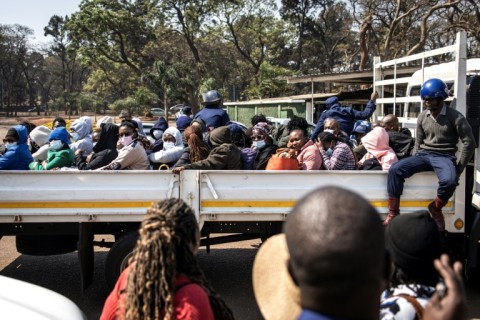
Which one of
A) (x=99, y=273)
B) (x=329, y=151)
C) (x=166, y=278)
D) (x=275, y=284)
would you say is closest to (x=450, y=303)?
(x=275, y=284)

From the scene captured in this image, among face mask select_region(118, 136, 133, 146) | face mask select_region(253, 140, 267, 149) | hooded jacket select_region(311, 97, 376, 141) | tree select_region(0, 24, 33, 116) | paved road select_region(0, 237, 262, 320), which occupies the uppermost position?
tree select_region(0, 24, 33, 116)

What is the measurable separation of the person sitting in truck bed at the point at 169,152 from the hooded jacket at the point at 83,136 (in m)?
1.62

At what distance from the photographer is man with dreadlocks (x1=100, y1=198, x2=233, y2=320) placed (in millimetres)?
1880

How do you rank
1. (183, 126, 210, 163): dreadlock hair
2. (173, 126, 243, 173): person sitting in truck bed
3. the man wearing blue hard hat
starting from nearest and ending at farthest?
the man wearing blue hard hat < (173, 126, 243, 173): person sitting in truck bed < (183, 126, 210, 163): dreadlock hair

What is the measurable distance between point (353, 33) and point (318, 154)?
38858 mm

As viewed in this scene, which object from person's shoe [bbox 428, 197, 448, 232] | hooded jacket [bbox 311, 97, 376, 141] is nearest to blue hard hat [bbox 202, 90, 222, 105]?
hooded jacket [bbox 311, 97, 376, 141]

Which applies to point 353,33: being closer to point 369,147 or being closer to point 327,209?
point 369,147

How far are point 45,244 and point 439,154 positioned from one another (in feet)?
13.2

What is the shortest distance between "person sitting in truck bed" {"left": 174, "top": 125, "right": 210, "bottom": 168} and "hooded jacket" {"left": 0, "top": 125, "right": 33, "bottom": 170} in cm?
176

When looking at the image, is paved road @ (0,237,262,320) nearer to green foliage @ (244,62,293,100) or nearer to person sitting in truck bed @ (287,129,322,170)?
person sitting in truck bed @ (287,129,322,170)

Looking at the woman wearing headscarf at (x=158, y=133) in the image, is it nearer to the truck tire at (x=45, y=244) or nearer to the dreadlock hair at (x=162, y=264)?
the truck tire at (x=45, y=244)

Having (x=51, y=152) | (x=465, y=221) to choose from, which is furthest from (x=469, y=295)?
(x=51, y=152)

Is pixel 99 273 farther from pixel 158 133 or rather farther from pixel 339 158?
pixel 339 158

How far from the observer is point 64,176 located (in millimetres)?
4848
